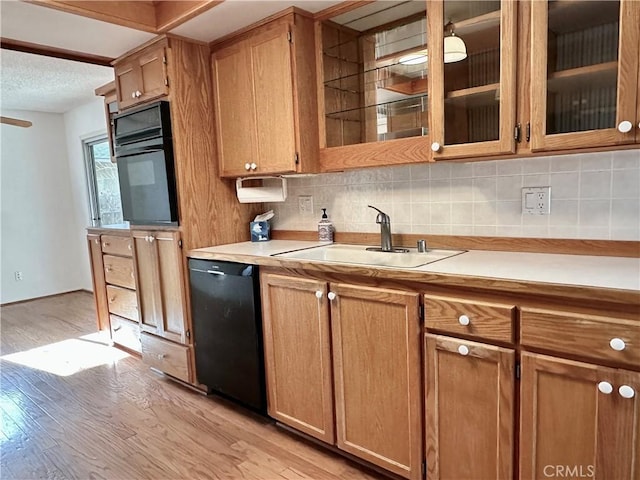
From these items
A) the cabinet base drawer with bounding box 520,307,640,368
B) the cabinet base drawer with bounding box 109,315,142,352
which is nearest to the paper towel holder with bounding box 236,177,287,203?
the cabinet base drawer with bounding box 109,315,142,352

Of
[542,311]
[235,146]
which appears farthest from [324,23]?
[542,311]

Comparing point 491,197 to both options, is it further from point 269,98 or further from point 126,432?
point 126,432

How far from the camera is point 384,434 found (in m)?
1.71

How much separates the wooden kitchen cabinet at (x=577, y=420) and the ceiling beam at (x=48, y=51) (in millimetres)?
2944

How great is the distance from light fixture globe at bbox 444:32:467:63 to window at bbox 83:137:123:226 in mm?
4485

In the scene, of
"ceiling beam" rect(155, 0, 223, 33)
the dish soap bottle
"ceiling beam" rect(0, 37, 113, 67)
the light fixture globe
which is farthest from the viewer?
the dish soap bottle

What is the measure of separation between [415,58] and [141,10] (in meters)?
1.48

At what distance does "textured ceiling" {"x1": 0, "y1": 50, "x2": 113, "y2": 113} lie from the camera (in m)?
3.37

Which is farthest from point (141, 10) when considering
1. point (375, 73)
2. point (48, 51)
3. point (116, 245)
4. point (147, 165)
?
point (116, 245)

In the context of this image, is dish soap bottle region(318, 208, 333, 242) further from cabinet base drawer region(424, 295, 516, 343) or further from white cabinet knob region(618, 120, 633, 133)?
white cabinet knob region(618, 120, 633, 133)

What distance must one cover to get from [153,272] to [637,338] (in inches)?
99.8

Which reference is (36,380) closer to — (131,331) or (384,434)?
(131,331)

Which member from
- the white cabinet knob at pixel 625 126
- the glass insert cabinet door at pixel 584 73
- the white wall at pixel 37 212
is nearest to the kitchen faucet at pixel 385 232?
the glass insert cabinet door at pixel 584 73

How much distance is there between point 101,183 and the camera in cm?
534
